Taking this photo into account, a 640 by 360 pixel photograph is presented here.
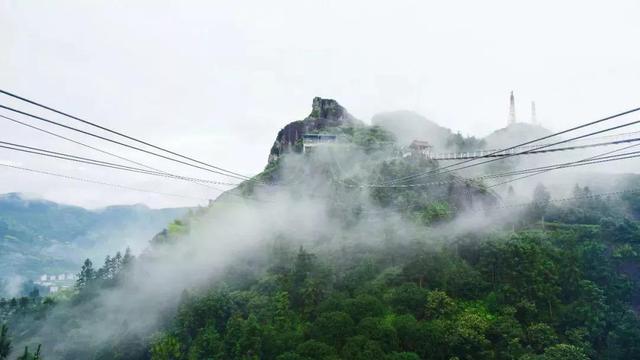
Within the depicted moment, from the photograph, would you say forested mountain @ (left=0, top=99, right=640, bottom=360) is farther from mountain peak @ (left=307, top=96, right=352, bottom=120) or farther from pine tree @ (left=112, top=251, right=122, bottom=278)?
mountain peak @ (left=307, top=96, right=352, bottom=120)

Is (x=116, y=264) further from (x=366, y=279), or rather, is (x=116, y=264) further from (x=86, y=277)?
(x=366, y=279)

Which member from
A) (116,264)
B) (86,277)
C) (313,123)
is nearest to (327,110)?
(313,123)

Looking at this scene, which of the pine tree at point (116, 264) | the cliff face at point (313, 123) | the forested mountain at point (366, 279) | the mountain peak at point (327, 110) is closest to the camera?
the forested mountain at point (366, 279)

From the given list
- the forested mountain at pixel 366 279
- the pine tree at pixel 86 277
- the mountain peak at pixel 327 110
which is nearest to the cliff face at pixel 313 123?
the mountain peak at pixel 327 110

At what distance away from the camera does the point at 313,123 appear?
81.2 meters

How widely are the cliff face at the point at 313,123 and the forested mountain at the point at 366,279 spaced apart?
2.58 meters

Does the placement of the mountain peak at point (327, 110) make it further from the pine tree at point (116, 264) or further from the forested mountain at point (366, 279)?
the pine tree at point (116, 264)

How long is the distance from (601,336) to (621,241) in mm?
16616

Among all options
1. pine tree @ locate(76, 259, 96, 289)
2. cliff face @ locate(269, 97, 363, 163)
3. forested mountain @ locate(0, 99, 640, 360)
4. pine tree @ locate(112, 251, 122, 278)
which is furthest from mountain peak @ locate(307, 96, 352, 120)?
pine tree @ locate(76, 259, 96, 289)

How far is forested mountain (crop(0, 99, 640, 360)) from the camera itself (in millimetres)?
33250

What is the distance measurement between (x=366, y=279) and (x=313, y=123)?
41.9 m

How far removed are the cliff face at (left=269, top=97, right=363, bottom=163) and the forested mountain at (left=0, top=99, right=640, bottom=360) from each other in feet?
8.48

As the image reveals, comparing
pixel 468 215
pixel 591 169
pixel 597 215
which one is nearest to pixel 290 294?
pixel 468 215

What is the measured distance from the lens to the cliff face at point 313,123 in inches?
3169
